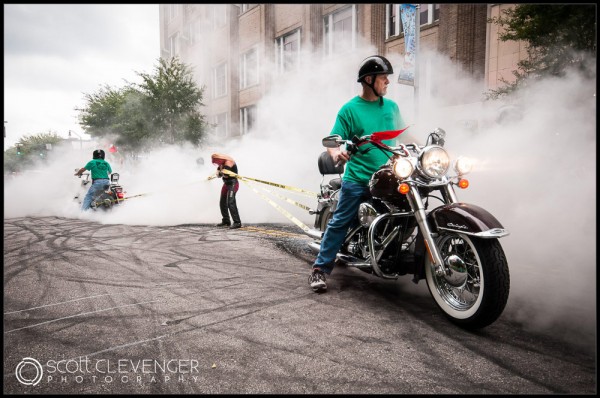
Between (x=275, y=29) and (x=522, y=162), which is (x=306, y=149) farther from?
(x=275, y=29)

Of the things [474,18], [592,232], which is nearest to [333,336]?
[592,232]

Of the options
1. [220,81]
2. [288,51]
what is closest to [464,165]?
[288,51]

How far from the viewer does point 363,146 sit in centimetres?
350

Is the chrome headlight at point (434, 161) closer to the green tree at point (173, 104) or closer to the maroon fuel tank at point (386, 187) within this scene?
the maroon fuel tank at point (386, 187)

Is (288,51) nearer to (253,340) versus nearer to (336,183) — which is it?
(336,183)

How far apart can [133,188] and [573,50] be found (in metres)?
13.9

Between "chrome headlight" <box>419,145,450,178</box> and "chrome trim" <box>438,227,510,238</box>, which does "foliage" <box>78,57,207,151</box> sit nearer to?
"chrome headlight" <box>419,145,450,178</box>

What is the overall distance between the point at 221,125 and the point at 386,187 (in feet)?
80.0

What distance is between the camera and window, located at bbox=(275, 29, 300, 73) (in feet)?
62.3

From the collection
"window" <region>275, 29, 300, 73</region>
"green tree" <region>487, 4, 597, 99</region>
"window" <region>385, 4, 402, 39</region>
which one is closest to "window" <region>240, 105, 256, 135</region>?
"window" <region>275, 29, 300, 73</region>

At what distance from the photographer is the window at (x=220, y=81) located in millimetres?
25141

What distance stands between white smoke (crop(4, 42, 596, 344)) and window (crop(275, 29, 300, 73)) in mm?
5409

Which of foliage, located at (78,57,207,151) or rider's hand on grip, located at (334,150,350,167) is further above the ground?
foliage, located at (78,57,207,151)

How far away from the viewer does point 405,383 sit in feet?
6.74
